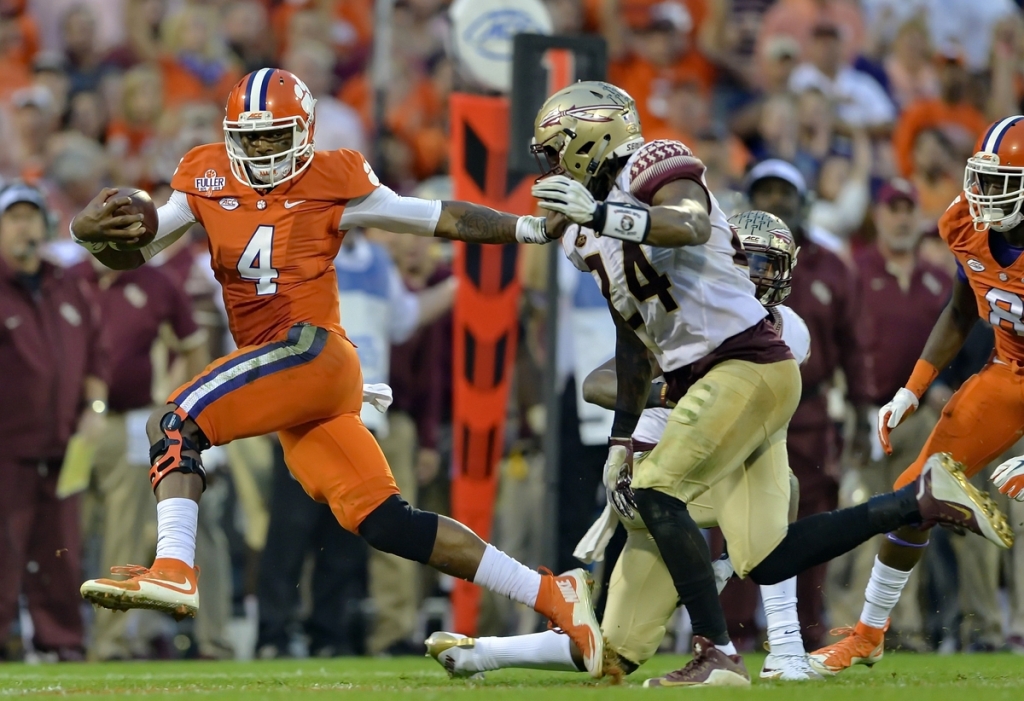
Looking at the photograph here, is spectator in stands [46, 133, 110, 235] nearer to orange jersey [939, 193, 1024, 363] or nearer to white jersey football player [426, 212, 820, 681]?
white jersey football player [426, 212, 820, 681]

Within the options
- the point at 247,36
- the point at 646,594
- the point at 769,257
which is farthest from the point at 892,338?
the point at 247,36

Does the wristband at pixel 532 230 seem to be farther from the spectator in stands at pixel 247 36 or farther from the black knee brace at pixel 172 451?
the spectator in stands at pixel 247 36

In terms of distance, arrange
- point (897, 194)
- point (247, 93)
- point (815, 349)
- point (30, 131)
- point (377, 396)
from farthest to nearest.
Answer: point (30, 131) → point (897, 194) → point (815, 349) → point (377, 396) → point (247, 93)

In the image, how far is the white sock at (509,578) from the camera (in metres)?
5.79

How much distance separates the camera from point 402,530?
228 inches

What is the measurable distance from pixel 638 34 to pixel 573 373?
12.9 ft

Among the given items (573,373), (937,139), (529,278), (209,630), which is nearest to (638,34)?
(937,139)

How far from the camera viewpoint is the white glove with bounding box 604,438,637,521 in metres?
5.77

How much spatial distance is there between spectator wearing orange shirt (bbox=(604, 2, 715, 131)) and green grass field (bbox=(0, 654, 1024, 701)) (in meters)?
4.99

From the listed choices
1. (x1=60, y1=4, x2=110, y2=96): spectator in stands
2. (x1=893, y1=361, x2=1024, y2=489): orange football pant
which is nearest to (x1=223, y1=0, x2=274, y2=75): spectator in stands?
(x1=60, y1=4, x2=110, y2=96): spectator in stands

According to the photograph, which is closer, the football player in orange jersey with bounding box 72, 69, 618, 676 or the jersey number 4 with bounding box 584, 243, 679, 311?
the jersey number 4 with bounding box 584, 243, 679, 311

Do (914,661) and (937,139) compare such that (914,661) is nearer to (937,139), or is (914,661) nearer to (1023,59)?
(937,139)

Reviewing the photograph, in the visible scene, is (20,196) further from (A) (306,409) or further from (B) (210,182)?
(A) (306,409)

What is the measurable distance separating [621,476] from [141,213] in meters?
1.87
